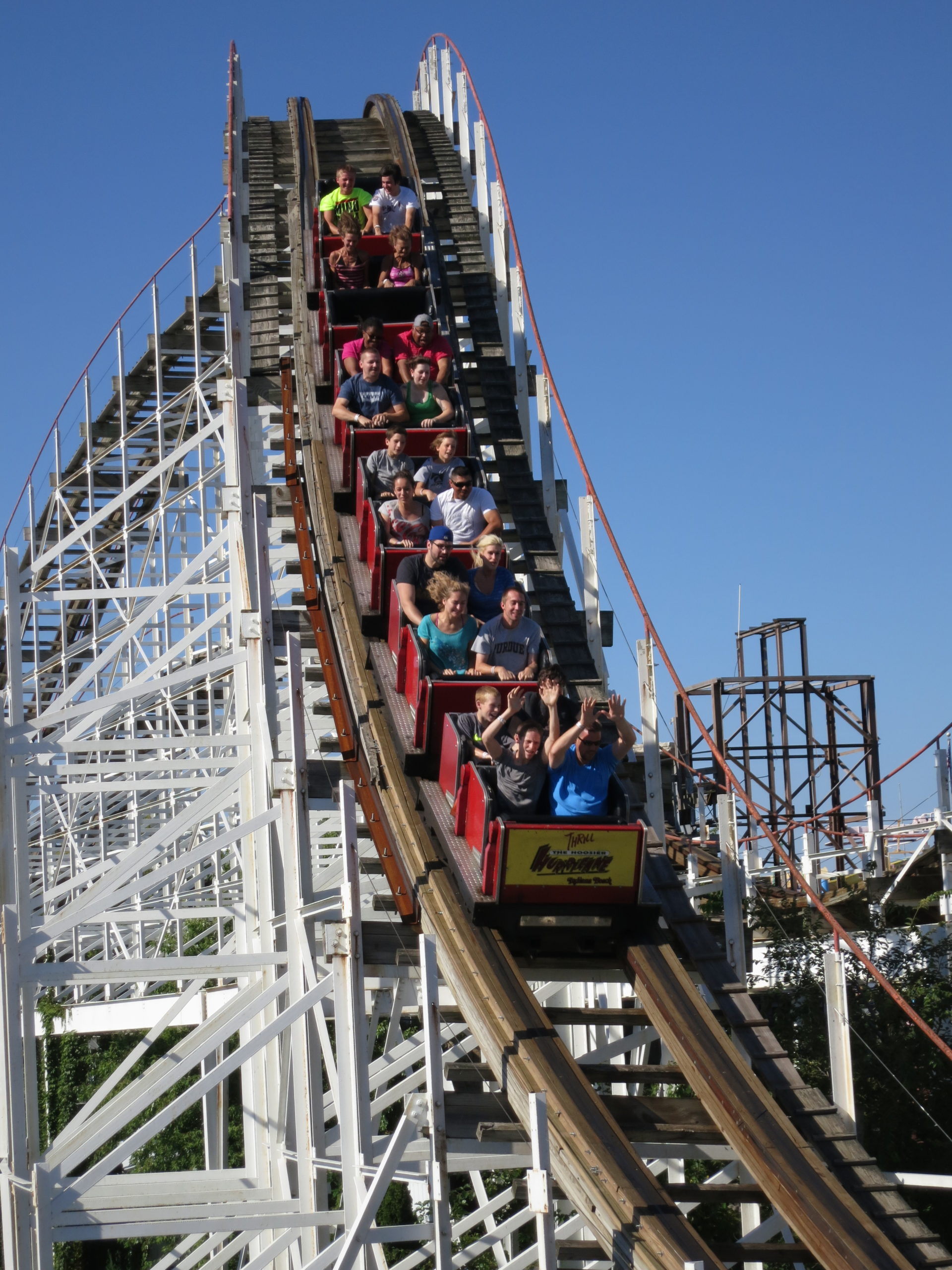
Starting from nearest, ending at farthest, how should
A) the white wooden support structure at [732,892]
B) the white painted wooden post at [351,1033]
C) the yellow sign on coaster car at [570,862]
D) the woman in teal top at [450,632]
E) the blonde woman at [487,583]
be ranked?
1. the white painted wooden post at [351,1033]
2. the yellow sign on coaster car at [570,862]
3. the white wooden support structure at [732,892]
4. the woman in teal top at [450,632]
5. the blonde woman at [487,583]

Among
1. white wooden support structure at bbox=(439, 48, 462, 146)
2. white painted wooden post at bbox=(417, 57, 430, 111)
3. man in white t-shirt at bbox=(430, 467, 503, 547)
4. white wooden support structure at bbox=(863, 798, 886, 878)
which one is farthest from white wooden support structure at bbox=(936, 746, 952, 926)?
white painted wooden post at bbox=(417, 57, 430, 111)

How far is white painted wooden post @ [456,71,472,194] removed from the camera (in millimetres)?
17447

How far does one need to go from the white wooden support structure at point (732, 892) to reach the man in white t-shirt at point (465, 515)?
9.16 feet

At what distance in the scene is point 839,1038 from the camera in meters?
7.19

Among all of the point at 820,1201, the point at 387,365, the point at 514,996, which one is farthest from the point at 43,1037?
the point at 820,1201

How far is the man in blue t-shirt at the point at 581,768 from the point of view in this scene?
24.5 ft

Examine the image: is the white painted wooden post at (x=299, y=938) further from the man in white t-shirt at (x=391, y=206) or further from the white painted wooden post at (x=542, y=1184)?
the man in white t-shirt at (x=391, y=206)

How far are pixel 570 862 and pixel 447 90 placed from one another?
1432cm

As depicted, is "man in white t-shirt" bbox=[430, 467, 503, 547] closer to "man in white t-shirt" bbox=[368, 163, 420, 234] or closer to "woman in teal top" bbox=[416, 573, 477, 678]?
"woman in teal top" bbox=[416, 573, 477, 678]

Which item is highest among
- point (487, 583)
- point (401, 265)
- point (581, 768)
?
point (401, 265)

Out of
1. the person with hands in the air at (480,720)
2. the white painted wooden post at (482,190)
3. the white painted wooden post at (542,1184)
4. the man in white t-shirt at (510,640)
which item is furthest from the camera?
the white painted wooden post at (482,190)

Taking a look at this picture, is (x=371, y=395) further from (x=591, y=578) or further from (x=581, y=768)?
(x=581, y=768)

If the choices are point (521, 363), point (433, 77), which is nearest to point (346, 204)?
point (521, 363)

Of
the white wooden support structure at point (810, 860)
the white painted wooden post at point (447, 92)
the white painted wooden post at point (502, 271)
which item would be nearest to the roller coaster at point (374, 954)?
the white painted wooden post at point (502, 271)
